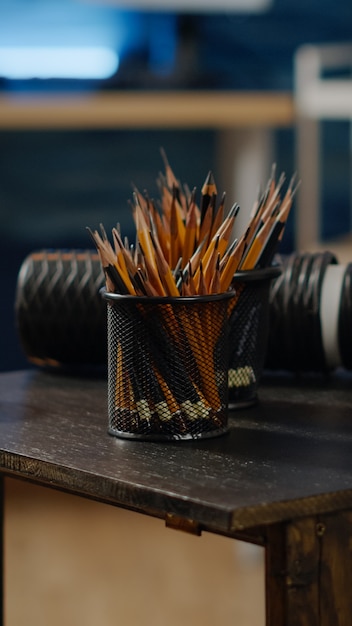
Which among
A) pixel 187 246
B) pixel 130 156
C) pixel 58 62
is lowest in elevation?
pixel 187 246

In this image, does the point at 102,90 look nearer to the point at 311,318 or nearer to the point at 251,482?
the point at 311,318

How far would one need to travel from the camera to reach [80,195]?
11.7 feet

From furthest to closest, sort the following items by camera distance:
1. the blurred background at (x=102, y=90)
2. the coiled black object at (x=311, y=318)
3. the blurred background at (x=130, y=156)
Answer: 1. the blurred background at (x=102, y=90)
2. the blurred background at (x=130, y=156)
3. the coiled black object at (x=311, y=318)

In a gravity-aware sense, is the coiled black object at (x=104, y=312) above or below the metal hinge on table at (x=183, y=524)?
above

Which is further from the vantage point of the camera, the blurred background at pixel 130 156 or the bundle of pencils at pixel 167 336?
the blurred background at pixel 130 156

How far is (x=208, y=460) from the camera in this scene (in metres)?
0.88

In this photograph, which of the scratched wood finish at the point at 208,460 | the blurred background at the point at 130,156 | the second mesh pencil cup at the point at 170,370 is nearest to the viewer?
the scratched wood finish at the point at 208,460

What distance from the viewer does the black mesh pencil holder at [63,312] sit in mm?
1307

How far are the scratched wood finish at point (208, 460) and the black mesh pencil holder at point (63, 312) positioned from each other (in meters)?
0.15

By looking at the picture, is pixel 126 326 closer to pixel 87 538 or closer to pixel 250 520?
pixel 250 520

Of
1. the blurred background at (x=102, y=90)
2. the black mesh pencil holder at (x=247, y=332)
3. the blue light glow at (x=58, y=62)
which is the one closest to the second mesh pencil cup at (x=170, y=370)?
the black mesh pencil holder at (x=247, y=332)

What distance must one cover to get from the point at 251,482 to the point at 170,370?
0.17 metres

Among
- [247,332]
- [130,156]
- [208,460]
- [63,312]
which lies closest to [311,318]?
[247,332]

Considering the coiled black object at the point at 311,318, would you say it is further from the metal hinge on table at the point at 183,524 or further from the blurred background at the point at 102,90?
the blurred background at the point at 102,90
